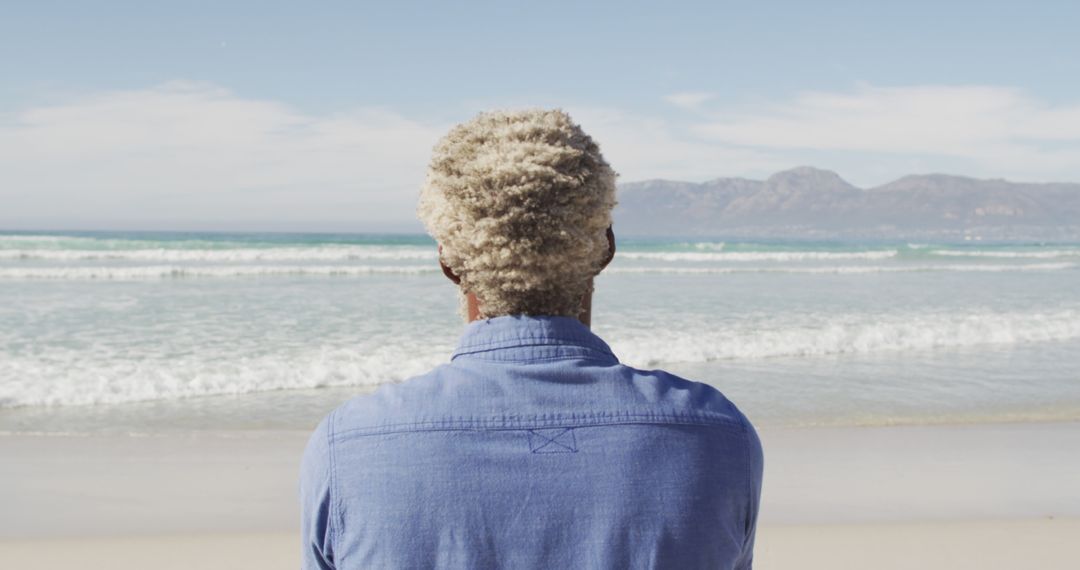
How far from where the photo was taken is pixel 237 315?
12539 millimetres

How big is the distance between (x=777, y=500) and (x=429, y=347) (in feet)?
18.0

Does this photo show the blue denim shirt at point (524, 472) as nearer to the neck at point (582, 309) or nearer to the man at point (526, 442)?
the man at point (526, 442)

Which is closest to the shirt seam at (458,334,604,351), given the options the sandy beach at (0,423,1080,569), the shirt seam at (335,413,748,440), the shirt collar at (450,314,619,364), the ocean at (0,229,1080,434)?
the shirt collar at (450,314,619,364)

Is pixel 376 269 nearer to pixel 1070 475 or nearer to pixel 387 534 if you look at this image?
pixel 1070 475

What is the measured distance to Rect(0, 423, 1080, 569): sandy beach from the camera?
4.15 metres

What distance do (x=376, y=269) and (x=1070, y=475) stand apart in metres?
20.5

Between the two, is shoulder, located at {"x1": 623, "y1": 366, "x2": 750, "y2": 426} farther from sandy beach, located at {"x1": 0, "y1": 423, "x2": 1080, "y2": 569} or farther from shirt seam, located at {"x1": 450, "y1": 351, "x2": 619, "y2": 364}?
sandy beach, located at {"x1": 0, "y1": 423, "x2": 1080, "y2": 569}

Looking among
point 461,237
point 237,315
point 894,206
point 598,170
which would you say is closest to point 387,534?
point 461,237

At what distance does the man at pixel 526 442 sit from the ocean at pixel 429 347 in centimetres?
535

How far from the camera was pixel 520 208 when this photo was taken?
1.28m

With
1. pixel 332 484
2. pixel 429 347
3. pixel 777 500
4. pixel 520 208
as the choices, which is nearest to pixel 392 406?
pixel 332 484

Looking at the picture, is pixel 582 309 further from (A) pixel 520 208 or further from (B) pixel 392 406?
(B) pixel 392 406

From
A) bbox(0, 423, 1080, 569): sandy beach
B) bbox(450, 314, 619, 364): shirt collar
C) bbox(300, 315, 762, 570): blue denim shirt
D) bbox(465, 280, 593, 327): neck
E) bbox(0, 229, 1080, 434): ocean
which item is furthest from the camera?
bbox(0, 229, 1080, 434): ocean

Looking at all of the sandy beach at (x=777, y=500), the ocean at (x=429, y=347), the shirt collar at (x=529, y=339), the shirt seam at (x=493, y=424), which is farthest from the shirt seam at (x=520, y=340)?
the ocean at (x=429, y=347)
